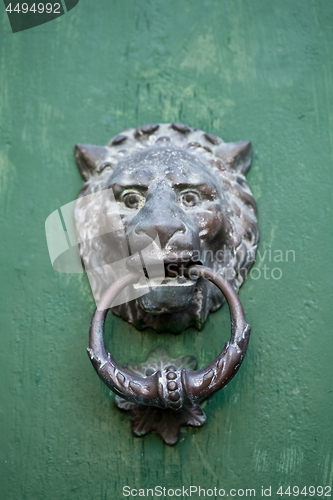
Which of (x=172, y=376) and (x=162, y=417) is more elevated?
(x=172, y=376)

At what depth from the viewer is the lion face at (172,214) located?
2.74ft

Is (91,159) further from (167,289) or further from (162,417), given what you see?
(162,417)

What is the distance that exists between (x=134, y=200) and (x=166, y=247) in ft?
0.48

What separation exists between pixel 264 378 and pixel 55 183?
0.58 metres

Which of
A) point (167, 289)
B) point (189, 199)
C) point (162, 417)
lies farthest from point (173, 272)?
point (162, 417)

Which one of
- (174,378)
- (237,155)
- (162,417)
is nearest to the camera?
(174,378)

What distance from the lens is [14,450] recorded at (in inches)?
36.3

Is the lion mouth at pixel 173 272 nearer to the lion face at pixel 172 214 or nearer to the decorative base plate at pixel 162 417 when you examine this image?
the lion face at pixel 172 214

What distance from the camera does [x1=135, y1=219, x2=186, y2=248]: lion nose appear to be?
819mm

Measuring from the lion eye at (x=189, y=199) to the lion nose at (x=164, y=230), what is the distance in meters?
0.09

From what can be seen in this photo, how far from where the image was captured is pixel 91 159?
1020mm

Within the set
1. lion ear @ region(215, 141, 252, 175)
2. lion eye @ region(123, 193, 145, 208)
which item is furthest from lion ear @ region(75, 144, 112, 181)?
lion ear @ region(215, 141, 252, 175)

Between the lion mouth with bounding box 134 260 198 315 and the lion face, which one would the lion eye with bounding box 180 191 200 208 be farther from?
the lion mouth with bounding box 134 260 198 315

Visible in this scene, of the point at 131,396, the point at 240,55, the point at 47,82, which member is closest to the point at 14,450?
the point at 131,396
